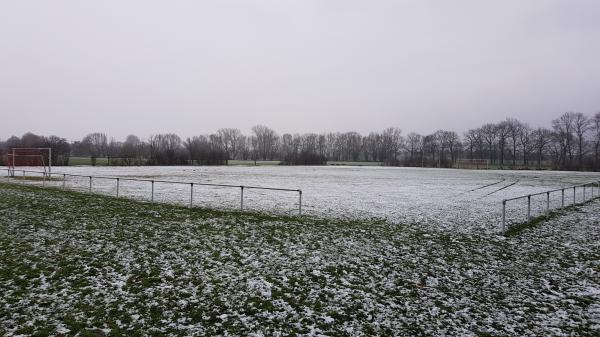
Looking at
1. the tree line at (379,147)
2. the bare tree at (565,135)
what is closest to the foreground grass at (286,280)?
the tree line at (379,147)

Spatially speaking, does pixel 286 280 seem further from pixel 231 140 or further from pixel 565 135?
pixel 231 140

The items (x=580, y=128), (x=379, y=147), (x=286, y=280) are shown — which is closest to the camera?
(x=286, y=280)

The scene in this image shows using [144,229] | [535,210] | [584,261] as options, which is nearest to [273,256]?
[144,229]

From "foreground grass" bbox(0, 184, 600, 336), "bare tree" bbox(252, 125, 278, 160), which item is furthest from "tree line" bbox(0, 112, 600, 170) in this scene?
"foreground grass" bbox(0, 184, 600, 336)

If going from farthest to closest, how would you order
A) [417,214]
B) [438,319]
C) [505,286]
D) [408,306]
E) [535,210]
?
[535,210] → [417,214] → [505,286] → [408,306] → [438,319]

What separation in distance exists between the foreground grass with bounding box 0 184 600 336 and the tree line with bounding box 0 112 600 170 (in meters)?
78.6

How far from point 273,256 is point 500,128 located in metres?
149

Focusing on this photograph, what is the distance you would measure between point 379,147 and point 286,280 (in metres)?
163

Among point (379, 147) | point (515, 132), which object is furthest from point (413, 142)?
point (515, 132)

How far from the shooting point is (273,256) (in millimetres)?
9555

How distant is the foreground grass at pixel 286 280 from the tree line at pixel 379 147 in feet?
258

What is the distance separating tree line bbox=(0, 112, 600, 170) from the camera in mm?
99250

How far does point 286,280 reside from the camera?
307 inches

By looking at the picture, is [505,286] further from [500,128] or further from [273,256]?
[500,128]
